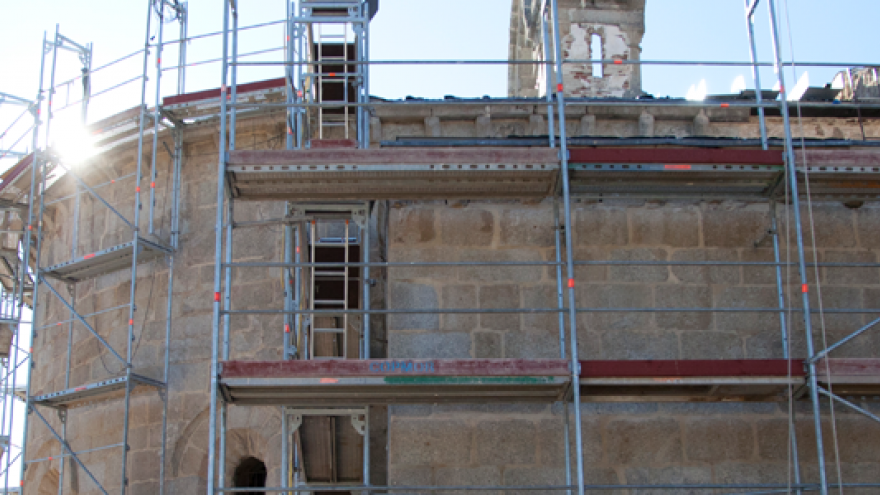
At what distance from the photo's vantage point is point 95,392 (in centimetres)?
1218

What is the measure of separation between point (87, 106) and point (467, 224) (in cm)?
680

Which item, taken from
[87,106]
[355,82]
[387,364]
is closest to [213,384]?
[387,364]

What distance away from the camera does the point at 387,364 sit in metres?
8.38

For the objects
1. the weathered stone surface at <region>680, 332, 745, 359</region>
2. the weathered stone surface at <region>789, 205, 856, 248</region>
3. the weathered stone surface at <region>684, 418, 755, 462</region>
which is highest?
the weathered stone surface at <region>789, 205, 856, 248</region>

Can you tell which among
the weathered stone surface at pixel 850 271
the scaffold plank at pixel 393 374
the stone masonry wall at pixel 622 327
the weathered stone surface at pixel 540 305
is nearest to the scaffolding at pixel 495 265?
the scaffold plank at pixel 393 374

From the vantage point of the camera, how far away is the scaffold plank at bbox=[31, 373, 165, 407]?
1177 cm

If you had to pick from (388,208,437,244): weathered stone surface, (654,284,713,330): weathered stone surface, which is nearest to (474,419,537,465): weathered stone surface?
(654,284,713,330): weathered stone surface

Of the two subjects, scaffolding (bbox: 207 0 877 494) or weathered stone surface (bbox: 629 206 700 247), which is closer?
scaffolding (bbox: 207 0 877 494)

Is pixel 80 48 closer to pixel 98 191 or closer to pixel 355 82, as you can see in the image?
pixel 98 191

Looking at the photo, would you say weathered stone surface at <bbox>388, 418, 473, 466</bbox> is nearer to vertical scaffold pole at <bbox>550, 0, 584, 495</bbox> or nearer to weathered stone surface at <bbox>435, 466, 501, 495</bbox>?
weathered stone surface at <bbox>435, 466, 501, 495</bbox>

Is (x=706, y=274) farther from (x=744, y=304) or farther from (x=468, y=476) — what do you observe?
(x=468, y=476)

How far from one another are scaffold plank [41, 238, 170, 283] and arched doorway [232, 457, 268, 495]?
98.7 inches

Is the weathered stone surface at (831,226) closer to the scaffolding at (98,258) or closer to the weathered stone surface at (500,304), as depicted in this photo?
the weathered stone surface at (500,304)

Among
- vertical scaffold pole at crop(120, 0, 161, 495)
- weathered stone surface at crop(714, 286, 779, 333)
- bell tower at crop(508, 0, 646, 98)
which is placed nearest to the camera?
weathered stone surface at crop(714, 286, 779, 333)
